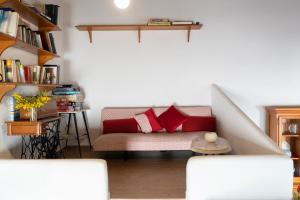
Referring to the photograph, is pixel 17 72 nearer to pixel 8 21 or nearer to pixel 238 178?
pixel 8 21

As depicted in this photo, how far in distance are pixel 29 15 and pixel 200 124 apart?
2932 mm

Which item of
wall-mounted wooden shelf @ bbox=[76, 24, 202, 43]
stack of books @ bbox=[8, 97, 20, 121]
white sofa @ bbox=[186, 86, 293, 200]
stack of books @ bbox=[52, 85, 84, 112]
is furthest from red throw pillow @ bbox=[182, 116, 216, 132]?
white sofa @ bbox=[186, 86, 293, 200]

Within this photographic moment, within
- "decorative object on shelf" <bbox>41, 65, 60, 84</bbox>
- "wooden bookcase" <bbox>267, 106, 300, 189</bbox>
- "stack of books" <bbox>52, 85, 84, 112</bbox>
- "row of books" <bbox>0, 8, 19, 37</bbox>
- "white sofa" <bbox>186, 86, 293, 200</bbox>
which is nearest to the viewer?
"white sofa" <bbox>186, 86, 293, 200</bbox>

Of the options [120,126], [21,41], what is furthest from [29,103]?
[120,126]

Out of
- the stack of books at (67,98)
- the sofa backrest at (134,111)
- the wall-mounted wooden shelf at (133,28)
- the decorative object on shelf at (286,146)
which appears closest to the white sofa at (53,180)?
the stack of books at (67,98)

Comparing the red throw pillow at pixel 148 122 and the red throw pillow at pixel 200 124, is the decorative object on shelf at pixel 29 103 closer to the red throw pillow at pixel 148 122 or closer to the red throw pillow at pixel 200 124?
the red throw pillow at pixel 148 122

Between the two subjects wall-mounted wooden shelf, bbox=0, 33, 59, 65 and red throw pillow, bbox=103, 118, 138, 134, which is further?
red throw pillow, bbox=103, 118, 138, 134

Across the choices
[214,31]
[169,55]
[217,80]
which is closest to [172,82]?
[169,55]

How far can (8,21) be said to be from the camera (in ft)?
8.13

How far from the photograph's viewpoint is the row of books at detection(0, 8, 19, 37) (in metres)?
2.44

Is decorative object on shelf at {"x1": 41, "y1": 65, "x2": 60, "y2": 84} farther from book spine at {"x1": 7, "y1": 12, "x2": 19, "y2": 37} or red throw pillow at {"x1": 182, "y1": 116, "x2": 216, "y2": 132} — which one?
red throw pillow at {"x1": 182, "y1": 116, "x2": 216, "y2": 132}

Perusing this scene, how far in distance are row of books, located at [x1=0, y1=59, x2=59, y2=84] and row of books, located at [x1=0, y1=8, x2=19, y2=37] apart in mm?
267

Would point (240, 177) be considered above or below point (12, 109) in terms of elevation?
below

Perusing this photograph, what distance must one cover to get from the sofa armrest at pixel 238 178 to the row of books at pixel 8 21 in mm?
2030
